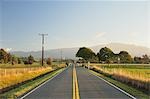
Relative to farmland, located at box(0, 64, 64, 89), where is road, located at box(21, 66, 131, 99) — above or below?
below

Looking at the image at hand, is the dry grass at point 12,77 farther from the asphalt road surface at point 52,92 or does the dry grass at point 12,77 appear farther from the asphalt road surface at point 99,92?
the asphalt road surface at point 99,92

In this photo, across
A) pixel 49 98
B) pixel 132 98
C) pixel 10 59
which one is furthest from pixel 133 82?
pixel 10 59

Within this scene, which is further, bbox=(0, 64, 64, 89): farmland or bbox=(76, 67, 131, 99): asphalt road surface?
bbox=(0, 64, 64, 89): farmland

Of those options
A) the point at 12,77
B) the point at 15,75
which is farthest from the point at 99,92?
the point at 15,75

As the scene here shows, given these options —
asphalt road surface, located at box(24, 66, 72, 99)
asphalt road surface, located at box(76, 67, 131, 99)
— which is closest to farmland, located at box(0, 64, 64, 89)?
asphalt road surface, located at box(24, 66, 72, 99)

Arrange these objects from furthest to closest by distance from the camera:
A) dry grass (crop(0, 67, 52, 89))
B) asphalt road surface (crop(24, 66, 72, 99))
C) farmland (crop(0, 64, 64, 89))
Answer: farmland (crop(0, 64, 64, 89))
dry grass (crop(0, 67, 52, 89))
asphalt road surface (crop(24, 66, 72, 99))

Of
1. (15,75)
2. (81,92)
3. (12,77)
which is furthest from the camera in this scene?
(15,75)

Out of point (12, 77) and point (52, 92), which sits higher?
point (12, 77)

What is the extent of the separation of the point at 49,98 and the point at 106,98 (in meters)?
2.74

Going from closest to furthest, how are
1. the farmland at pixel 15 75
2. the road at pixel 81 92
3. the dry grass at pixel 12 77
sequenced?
the road at pixel 81 92
the dry grass at pixel 12 77
the farmland at pixel 15 75

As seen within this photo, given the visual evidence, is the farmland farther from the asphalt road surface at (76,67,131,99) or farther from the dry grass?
the asphalt road surface at (76,67,131,99)

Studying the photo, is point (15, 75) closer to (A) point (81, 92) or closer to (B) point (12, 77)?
(B) point (12, 77)

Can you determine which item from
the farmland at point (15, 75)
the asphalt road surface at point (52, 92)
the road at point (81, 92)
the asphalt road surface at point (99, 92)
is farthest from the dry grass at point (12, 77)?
the asphalt road surface at point (99, 92)

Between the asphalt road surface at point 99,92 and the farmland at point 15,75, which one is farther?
the farmland at point 15,75
